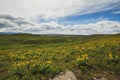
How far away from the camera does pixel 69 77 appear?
9000mm

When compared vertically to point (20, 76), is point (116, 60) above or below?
above

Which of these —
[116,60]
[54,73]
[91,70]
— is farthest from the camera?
[116,60]

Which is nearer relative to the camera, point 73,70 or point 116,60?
point 73,70

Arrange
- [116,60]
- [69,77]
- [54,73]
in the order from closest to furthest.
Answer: [69,77] → [54,73] → [116,60]

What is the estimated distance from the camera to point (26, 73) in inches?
399

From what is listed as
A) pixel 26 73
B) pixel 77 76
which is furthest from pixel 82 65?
pixel 26 73

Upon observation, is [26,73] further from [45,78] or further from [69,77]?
[69,77]

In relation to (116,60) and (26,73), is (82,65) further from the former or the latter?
(26,73)

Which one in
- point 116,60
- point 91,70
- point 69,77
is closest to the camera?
point 69,77

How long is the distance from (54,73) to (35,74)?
1352mm

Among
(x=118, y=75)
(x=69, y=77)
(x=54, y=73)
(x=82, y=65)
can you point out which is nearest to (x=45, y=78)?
(x=54, y=73)

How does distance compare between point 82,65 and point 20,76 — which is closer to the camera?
point 20,76

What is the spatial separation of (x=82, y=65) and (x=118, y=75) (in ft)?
7.89

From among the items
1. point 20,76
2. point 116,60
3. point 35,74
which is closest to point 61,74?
point 35,74
